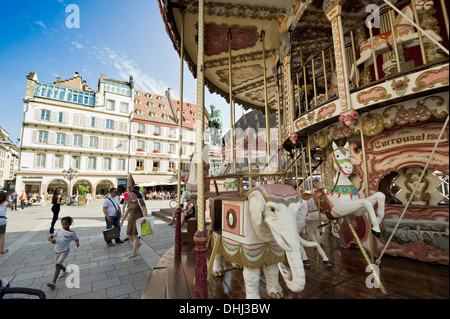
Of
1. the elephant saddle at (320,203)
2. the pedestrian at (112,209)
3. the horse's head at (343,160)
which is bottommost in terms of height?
the pedestrian at (112,209)

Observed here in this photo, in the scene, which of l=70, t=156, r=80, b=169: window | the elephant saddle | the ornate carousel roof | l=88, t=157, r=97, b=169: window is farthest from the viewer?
l=88, t=157, r=97, b=169: window

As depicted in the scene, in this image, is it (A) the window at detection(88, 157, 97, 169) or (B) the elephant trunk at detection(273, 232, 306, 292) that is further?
(A) the window at detection(88, 157, 97, 169)

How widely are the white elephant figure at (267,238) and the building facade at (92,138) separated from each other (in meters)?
23.7

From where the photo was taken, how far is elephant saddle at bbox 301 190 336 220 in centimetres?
325

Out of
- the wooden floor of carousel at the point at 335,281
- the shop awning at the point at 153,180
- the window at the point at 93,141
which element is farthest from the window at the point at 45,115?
the wooden floor of carousel at the point at 335,281

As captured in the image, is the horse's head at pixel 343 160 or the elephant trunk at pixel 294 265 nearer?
the elephant trunk at pixel 294 265

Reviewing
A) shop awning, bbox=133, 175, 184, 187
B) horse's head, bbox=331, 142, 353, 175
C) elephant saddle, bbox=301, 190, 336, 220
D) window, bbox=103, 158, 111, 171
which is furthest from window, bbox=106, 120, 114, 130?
horse's head, bbox=331, 142, 353, 175

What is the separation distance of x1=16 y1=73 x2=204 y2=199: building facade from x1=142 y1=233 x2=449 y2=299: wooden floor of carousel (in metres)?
22.6

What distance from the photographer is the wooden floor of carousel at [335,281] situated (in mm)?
2223
